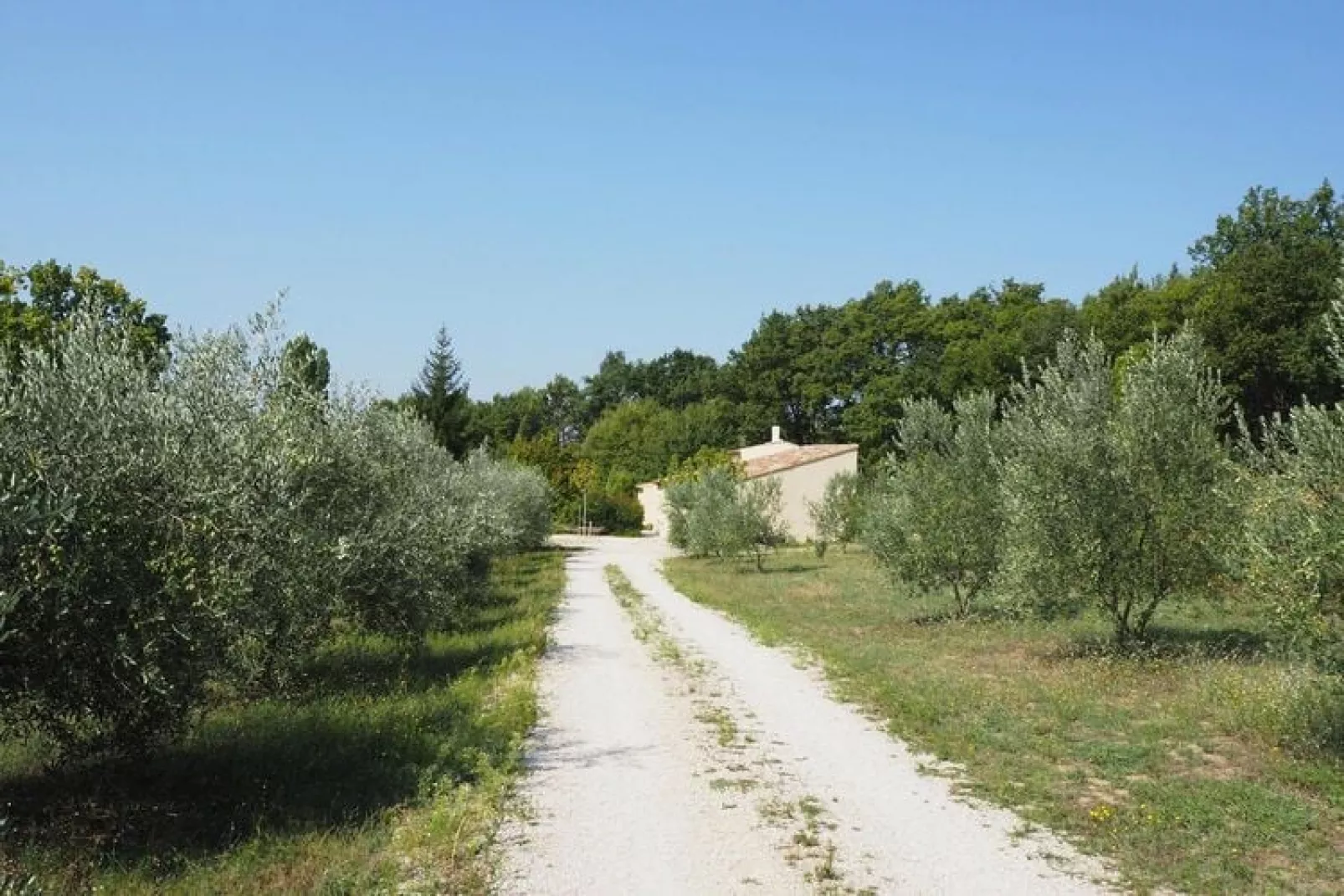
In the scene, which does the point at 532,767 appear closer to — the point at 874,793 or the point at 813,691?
the point at 874,793

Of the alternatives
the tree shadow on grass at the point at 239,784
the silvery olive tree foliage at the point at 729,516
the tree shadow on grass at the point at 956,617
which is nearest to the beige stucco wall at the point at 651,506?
the silvery olive tree foliage at the point at 729,516

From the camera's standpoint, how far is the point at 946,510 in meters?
22.9

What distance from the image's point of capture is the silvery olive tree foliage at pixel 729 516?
146 ft

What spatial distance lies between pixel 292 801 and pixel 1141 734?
9.75 m

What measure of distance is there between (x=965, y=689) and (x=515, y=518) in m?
32.1

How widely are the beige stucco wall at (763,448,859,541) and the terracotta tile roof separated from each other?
10.5 inches

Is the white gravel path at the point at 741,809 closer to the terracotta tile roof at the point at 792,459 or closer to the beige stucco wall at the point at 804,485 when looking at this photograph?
the terracotta tile roof at the point at 792,459

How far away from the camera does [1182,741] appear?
439 inches

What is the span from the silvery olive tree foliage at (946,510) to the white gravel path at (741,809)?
8.52m

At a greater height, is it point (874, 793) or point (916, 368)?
point (916, 368)

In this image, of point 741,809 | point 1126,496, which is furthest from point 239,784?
point 1126,496

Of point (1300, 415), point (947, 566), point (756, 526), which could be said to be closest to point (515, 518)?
point (756, 526)

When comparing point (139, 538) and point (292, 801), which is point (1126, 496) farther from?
point (139, 538)

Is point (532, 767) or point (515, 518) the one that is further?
point (515, 518)
